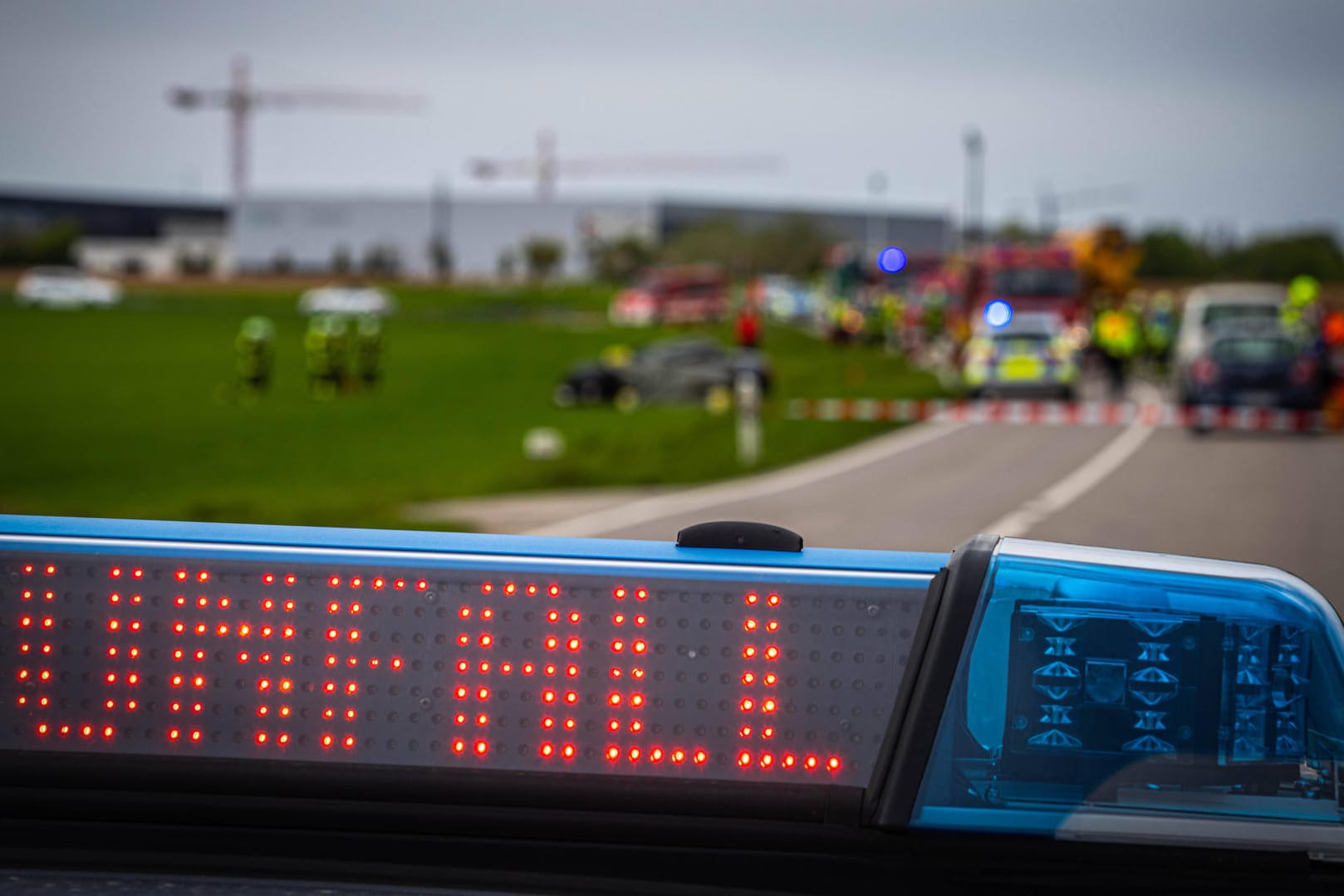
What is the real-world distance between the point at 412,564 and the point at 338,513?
1344 centimetres

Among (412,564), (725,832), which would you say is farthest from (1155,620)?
(412,564)

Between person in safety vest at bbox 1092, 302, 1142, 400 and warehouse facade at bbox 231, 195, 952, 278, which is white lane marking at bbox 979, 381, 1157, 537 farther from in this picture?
warehouse facade at bbox 231, 195, 952, 278

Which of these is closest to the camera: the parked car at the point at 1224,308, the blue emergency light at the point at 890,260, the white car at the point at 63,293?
the blue emergency light at the point at 890,260

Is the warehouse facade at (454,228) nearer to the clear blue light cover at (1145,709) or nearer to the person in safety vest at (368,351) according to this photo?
the person in safety vest at (368,351)

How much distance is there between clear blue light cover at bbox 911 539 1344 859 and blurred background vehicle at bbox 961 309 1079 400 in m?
28.2

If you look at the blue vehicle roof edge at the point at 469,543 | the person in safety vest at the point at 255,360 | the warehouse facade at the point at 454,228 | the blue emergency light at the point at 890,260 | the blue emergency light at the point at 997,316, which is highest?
the warehouse facade at the point at 454,228

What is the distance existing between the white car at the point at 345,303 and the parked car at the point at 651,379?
47870mm

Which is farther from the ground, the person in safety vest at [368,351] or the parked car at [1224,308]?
the parked car at [1224,308]

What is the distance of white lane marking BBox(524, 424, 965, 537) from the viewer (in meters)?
15.4

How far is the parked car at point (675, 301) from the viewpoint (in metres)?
79.6

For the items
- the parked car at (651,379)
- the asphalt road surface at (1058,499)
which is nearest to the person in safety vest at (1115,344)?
the parked car at (651,379)

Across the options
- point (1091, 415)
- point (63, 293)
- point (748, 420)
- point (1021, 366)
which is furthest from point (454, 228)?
point (748, 420)

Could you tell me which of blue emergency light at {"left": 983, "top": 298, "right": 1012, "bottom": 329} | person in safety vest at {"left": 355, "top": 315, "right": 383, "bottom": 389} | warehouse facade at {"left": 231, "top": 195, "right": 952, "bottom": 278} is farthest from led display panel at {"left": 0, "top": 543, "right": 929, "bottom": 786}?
warehouse facade at {"left": 231, "top": 195, "right": 952, "bottom": 278}

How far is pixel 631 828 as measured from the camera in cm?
368
